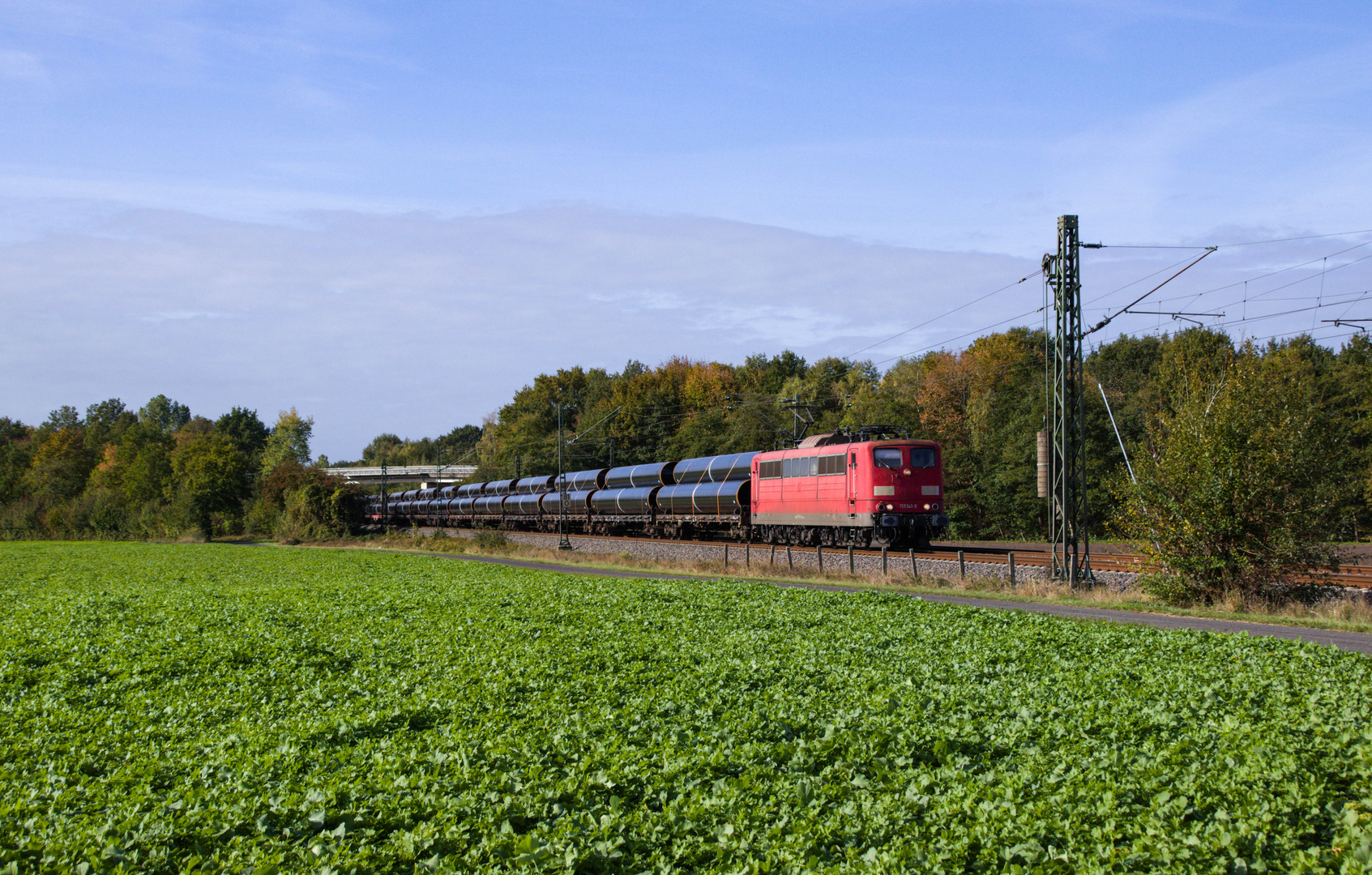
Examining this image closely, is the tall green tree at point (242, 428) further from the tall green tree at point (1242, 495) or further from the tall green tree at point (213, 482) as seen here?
the tall green tree at point (1242, 495)

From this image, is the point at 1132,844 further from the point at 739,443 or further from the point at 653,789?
the point at 739,443

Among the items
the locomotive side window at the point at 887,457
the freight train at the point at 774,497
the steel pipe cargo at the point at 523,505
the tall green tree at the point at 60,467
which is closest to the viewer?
the locomotive side window at the point at 887,457

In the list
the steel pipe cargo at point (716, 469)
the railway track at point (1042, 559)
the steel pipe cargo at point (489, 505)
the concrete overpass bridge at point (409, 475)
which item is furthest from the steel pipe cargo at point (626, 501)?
the concrete overpass bridge at point (409, 475)

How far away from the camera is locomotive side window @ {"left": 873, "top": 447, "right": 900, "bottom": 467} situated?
31938mm

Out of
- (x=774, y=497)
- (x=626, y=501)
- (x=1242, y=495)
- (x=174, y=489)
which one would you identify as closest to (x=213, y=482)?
(x=174, y=489)

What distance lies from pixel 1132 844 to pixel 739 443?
206ft

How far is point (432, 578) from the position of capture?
29.5 metres

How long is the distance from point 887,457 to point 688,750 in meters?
24.1

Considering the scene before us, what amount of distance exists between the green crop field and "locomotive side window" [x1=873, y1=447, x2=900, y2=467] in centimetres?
1544

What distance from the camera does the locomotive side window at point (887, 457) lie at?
3194cm

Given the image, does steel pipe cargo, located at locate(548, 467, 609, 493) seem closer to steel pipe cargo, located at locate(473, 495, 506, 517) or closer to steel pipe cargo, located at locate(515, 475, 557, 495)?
steel pipe cargo, located at locate(515, 475, 557, 495)

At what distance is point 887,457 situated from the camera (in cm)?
3200

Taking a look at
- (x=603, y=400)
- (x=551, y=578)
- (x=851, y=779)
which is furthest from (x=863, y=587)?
(x=603, y=400)

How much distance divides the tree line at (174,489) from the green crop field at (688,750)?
1912 inches
